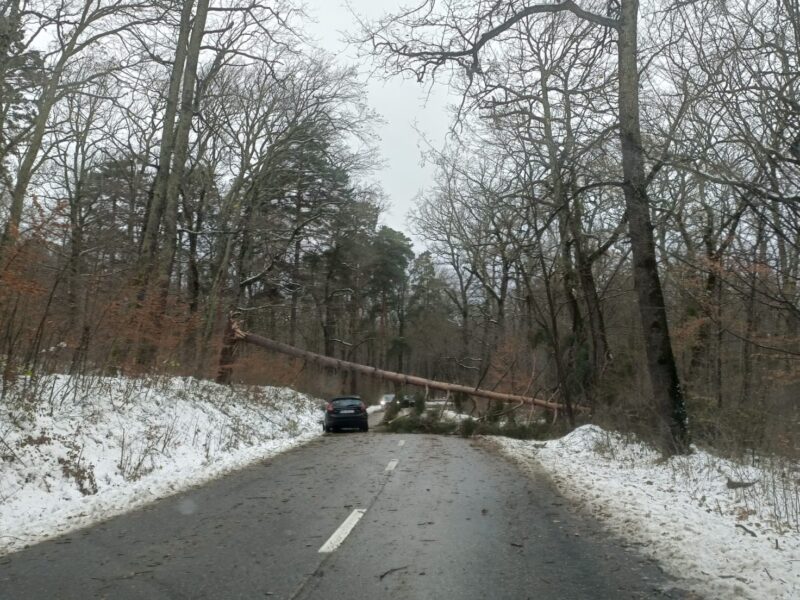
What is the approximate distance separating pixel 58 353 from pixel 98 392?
137 centimetres

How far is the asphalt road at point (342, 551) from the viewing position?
17.1ft

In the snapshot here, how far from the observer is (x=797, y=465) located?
10.8 metres

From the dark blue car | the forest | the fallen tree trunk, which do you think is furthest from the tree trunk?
the dark blue car

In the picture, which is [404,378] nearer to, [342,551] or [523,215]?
[523,215]

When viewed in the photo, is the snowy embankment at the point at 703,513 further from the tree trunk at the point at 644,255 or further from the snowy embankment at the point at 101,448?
the snowy embankment at the point at 101,448

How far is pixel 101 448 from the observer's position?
10.7m

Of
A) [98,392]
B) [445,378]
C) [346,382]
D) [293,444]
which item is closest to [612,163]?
[293,444]

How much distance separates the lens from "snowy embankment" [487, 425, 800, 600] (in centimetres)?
553

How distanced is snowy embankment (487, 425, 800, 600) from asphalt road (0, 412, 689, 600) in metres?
0.40

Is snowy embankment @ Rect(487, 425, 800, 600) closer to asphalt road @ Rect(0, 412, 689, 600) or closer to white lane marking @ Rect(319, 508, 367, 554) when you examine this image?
asphalt road @ Rect(0, 412, 689, 600)

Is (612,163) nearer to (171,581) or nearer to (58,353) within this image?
(58,353)

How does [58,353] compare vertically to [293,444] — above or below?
above

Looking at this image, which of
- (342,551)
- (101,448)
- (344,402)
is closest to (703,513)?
(342,551)

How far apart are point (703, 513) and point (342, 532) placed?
4325mm
